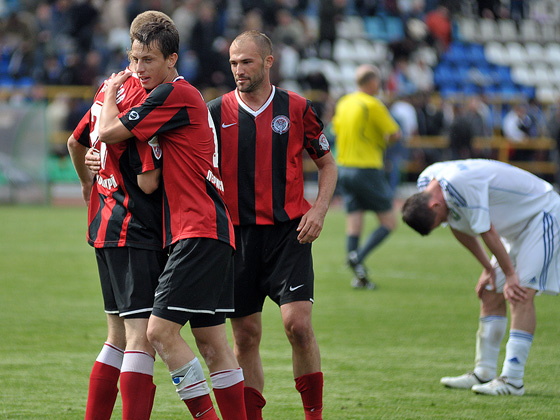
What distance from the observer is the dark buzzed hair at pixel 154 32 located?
4.20 m

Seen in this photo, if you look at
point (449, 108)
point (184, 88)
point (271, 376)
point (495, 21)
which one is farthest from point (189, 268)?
point (495, 21)

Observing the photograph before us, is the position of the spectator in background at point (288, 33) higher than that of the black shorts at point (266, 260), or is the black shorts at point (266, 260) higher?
the spectator in background at point (288, 33)

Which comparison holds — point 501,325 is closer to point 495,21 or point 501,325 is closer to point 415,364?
point 415,364

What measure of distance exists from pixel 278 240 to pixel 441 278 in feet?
21.5

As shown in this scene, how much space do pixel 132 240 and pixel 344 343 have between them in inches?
137

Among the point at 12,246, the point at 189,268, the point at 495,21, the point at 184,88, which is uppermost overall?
the point at 495,21

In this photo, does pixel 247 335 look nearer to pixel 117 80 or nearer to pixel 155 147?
pixel 155 147

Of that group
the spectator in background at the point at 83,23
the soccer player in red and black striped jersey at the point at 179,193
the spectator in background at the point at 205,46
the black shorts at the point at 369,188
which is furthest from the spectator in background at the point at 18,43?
the soccer player in red and black striped jersey at the point at 179,193

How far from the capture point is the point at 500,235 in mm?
6215

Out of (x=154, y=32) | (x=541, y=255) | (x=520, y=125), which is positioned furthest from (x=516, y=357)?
(x=520, y=125)

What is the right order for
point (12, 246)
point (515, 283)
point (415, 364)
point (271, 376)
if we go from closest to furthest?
point (515, 283) < point (271, 376) < point (415, 364) < point (12, 246)

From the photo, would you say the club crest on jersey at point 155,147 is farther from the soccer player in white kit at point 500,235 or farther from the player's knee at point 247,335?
the soccer player in white kit at point 500,235

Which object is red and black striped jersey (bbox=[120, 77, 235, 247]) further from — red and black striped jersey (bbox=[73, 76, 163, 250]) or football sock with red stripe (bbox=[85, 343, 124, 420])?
football sock with red stripe (bbox=[85, 343, 124, 420])

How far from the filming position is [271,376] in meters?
6.32
